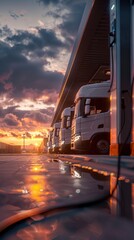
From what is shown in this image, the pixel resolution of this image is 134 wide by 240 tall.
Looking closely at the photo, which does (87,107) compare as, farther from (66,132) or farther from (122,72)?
(66,132)

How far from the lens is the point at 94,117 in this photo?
532 inches

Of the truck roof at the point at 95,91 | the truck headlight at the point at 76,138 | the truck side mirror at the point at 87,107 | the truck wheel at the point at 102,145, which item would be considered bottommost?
the truck wheel at the point at 102,145

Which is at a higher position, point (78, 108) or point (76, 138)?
point (78, 108)

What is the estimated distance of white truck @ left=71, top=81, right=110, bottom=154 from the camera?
43.4 ft

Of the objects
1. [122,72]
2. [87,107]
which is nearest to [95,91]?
[87,107]

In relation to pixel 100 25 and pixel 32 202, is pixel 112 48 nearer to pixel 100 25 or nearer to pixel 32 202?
pixel 100 25

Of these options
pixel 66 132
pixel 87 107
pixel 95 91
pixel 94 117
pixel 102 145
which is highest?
pixel 95 91

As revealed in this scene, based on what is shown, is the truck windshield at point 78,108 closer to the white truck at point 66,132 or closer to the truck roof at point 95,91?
the truck roof at point 95,91

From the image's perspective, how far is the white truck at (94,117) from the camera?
13.2 meters

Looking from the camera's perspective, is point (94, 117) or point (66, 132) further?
point (66, 132)

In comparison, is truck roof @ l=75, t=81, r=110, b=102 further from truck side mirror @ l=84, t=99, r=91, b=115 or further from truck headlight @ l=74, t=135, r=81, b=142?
truck headlight @ l=74, t=135, r=81, b=142

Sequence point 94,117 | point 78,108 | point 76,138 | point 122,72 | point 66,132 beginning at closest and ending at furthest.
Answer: point 122,72 < point 94,117 < point 78,108 < point 76,138 < point 66,132

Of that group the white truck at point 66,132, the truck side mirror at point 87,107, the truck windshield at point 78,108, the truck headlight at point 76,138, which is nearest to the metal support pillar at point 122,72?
the truck side mirror at point 87,107

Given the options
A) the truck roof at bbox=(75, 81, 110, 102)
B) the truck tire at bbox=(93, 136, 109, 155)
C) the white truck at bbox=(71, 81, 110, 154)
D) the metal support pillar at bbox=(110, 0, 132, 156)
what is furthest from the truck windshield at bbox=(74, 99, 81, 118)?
the metal support pillar at bbox=(110, 0, 132, 156)
